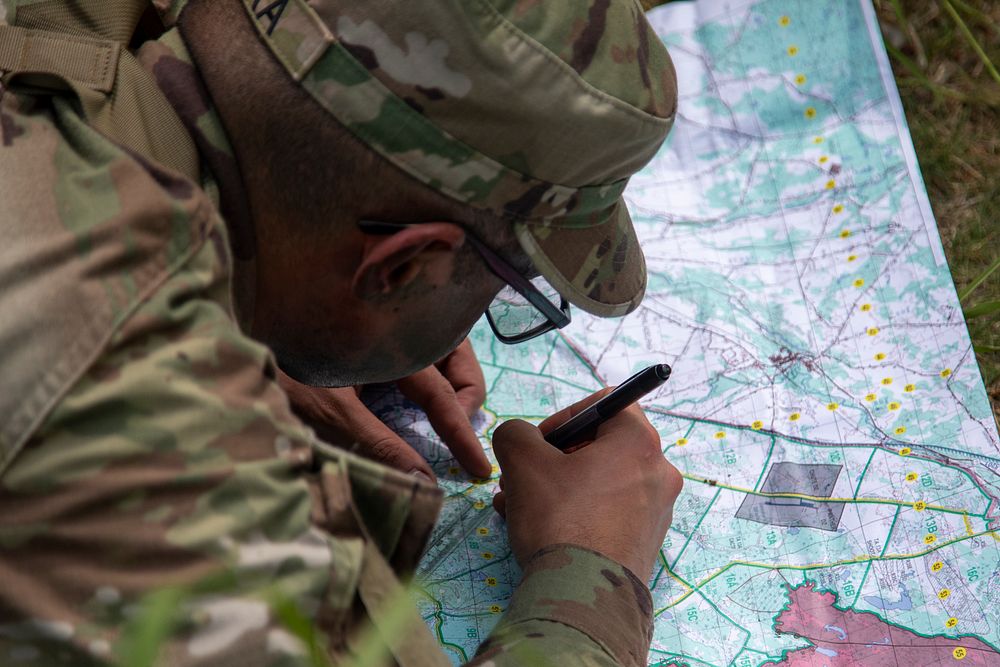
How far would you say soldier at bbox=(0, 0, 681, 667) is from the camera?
3.04 feet

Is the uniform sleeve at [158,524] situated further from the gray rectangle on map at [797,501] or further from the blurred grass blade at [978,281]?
the blurred grass blade at [978,281]

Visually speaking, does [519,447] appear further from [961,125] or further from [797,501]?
[961,125]

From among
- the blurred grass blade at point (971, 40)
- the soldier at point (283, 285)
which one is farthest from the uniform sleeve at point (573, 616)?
the blurred grass blade at point (971, 40)

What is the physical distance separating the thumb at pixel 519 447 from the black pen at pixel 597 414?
0.12 ft

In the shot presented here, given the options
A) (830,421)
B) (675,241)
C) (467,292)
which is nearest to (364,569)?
(467,292)

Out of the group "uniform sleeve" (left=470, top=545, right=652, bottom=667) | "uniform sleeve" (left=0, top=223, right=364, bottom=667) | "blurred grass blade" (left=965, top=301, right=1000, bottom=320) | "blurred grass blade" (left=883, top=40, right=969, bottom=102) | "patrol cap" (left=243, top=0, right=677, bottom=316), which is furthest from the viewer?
"blurred grass blade" (left=883, top=40, right=969, bottom=102)

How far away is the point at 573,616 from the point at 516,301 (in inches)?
19.7

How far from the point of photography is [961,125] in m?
2.19

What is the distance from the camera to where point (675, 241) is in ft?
6.29

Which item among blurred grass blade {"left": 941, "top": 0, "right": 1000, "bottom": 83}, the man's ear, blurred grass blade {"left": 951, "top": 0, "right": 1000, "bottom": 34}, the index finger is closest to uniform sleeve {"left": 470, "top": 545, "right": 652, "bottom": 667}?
the index finger

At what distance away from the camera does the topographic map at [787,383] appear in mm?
1479

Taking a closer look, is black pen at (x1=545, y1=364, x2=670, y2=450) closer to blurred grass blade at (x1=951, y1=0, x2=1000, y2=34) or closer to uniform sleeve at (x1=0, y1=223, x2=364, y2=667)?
uniform sleeve at (x1=0, y1=223, x2=364, y2=667)

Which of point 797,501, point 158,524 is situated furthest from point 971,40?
point 158,524

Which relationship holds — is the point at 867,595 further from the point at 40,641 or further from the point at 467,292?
the point at 40,641
